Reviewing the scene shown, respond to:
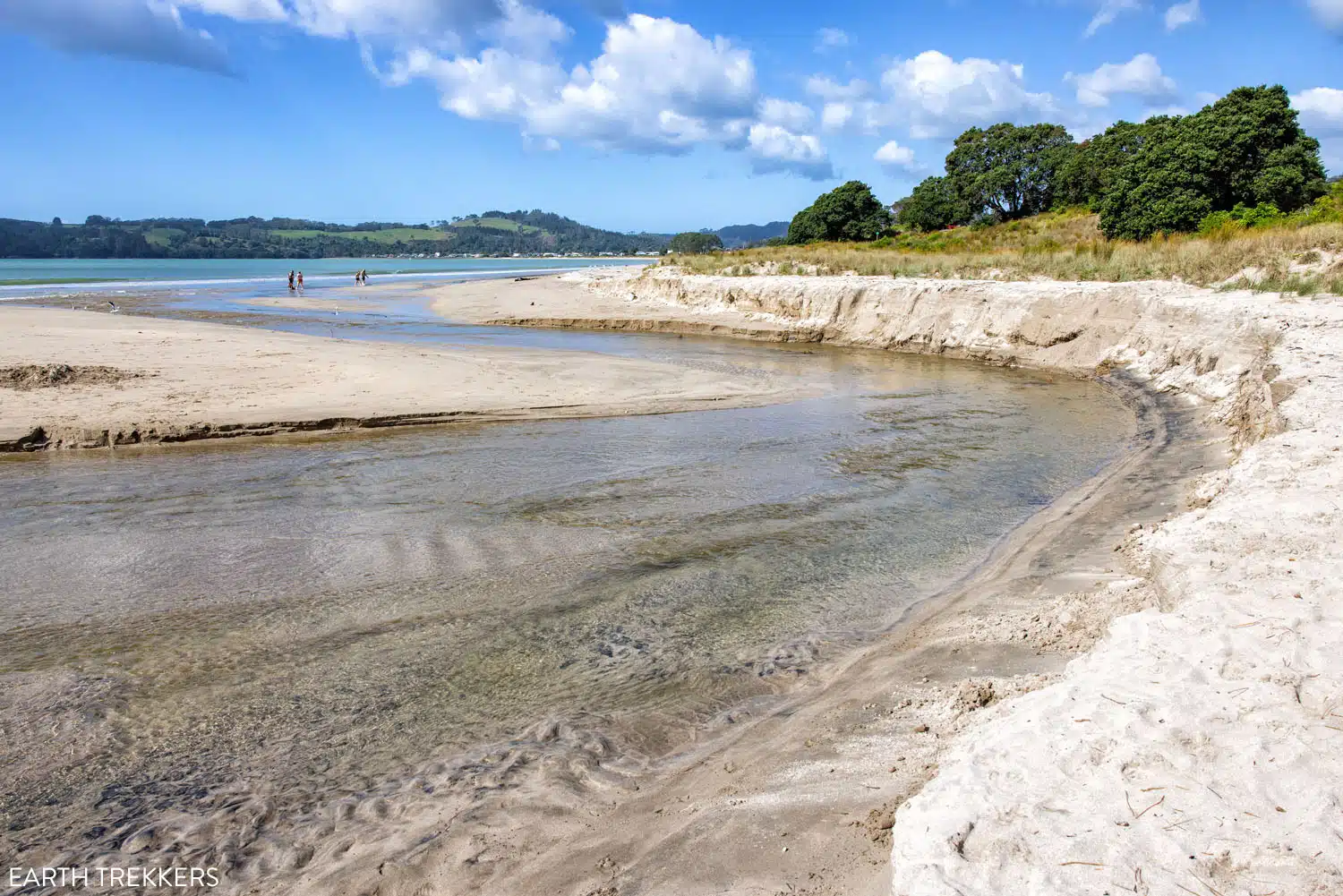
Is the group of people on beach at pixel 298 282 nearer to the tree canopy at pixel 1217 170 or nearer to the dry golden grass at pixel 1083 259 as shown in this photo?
the dry golden grass at pixel 1083 259

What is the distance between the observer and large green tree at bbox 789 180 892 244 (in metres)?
49.8

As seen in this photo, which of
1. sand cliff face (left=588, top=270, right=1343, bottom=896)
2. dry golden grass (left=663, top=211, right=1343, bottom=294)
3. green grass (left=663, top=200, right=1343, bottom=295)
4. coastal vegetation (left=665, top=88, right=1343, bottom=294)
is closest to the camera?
sand cliff face (left=588, top=270, right=1343, bottom=896)

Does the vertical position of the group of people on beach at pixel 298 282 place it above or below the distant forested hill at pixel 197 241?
below

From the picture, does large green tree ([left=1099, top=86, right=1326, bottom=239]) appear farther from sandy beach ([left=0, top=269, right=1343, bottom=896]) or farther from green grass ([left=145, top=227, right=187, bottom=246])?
green grass ([left=145, top=227, right=187, bottom=246])

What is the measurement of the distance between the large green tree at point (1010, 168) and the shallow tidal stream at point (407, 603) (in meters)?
41.5

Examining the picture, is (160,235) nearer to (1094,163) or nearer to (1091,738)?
(1094,163)

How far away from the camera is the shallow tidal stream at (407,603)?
3799 millimetres

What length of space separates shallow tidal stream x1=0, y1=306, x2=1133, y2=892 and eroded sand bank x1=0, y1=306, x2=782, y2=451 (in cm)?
77

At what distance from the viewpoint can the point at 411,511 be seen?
782 cm

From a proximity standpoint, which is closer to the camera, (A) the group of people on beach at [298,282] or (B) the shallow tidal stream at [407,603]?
(B) the shallow tidal stream at [407,603]

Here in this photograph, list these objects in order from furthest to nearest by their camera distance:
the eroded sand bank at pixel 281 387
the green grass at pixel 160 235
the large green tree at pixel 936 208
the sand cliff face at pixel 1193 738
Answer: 1. the green grass at pixel 160 235
2. the large green tree at pixel 936 208
3. the eroded sand bank at pixel 281 387
4. the sand cliff face at pixel 1193 738

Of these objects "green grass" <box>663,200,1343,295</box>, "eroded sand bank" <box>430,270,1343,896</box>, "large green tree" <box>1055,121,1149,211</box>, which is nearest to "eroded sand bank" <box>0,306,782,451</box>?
"eroded sand bank" <box>430,270,1343,896</box>

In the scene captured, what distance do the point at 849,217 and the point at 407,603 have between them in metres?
49.2

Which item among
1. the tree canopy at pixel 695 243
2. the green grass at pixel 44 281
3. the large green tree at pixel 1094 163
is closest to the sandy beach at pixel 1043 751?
the large green tree at pixel 1094 163
